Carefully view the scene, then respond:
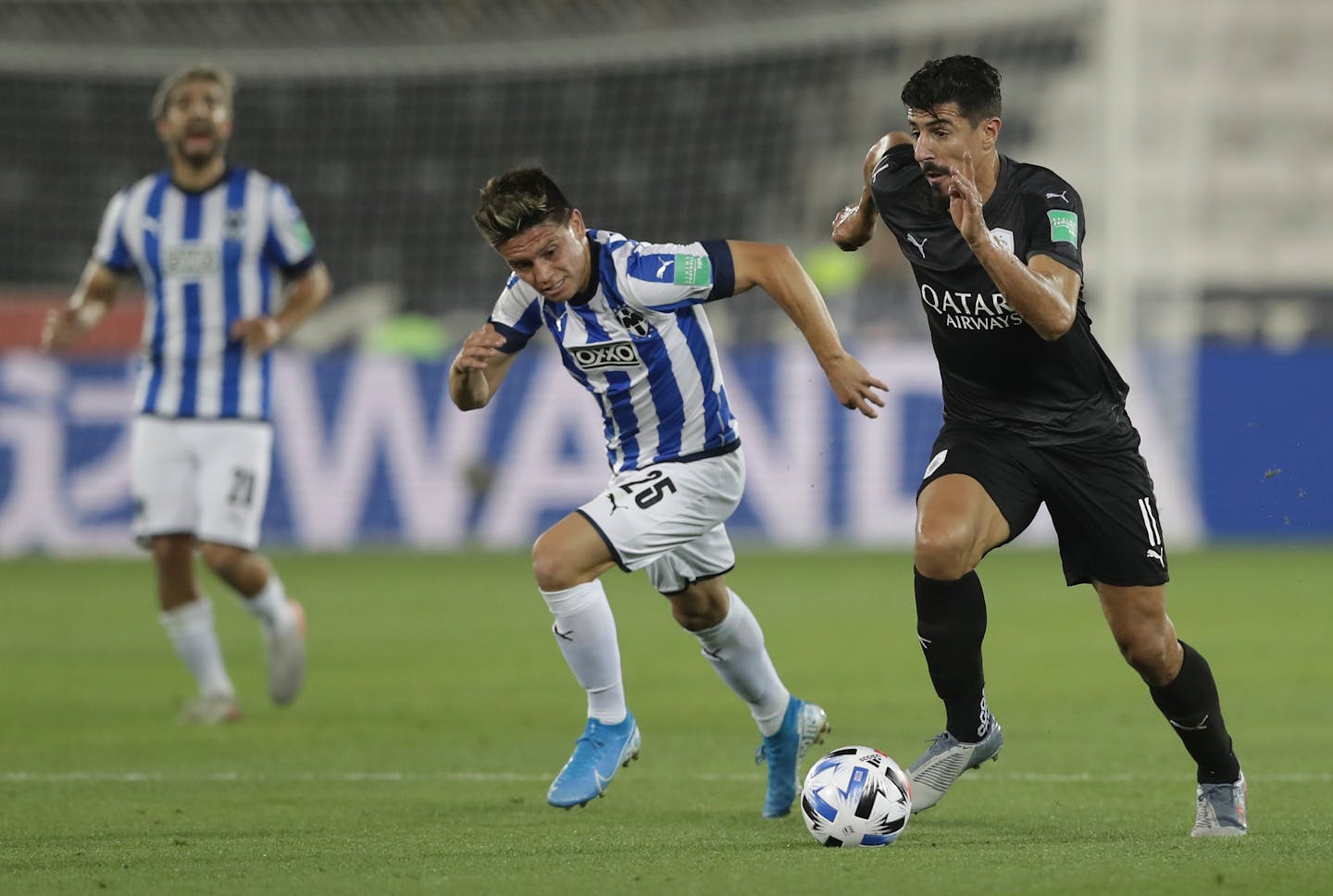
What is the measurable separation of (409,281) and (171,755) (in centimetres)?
1553

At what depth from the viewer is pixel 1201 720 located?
536 cm

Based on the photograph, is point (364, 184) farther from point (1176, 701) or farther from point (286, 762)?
point (1176, 701)

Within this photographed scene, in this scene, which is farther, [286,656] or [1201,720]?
[286,656]

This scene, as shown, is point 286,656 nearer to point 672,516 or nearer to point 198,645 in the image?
point 198,645

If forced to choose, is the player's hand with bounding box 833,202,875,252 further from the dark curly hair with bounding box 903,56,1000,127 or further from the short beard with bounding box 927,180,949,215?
the dark curly hair with bounding box 903,56,1000,127

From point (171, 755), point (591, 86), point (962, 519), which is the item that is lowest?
point (171, 755)

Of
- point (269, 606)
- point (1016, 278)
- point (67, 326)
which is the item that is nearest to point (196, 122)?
point (67, 326)

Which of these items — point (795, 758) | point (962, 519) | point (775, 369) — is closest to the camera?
point (962, 519)

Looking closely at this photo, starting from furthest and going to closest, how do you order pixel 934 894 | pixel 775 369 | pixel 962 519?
pixel 775 369
pixel 962 519
pixel 934 894

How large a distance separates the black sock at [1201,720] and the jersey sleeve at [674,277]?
5.29 feet

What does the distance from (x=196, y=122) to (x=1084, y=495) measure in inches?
174

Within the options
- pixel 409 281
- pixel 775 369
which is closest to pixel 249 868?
pixel 775 369

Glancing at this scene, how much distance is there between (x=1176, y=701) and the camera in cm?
537

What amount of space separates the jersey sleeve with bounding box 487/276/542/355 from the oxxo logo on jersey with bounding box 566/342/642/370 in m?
0.16
